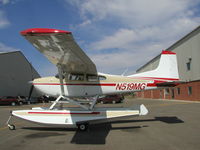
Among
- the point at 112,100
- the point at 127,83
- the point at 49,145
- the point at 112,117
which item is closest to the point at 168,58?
the point at 127,83

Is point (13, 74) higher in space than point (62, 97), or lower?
higher

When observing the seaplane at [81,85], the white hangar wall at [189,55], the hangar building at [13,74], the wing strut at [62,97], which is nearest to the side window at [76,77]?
the seaplane at [81,85]

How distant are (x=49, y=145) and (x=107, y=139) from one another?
1742 mm

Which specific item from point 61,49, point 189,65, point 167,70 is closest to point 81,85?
point 61,49

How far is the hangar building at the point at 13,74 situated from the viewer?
32.1 meters

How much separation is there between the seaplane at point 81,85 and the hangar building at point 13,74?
2537 cm

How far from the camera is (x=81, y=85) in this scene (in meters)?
8.18

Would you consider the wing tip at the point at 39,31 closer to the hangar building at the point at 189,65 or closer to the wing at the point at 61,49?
the wing at the point at 61,49

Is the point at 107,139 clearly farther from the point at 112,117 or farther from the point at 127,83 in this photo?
the point at 127,83

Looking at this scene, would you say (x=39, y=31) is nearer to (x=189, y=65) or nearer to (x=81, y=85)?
(x=81, y=85)

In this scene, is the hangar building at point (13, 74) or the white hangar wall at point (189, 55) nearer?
the white hangar wall at point (189, 55)

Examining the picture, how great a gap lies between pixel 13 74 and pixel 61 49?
31985mm

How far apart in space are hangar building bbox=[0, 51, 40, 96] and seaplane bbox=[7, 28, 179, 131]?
999 inches

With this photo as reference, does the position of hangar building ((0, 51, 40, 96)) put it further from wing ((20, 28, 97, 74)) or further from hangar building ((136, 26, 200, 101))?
wing ((20, 28, 97, 74))
